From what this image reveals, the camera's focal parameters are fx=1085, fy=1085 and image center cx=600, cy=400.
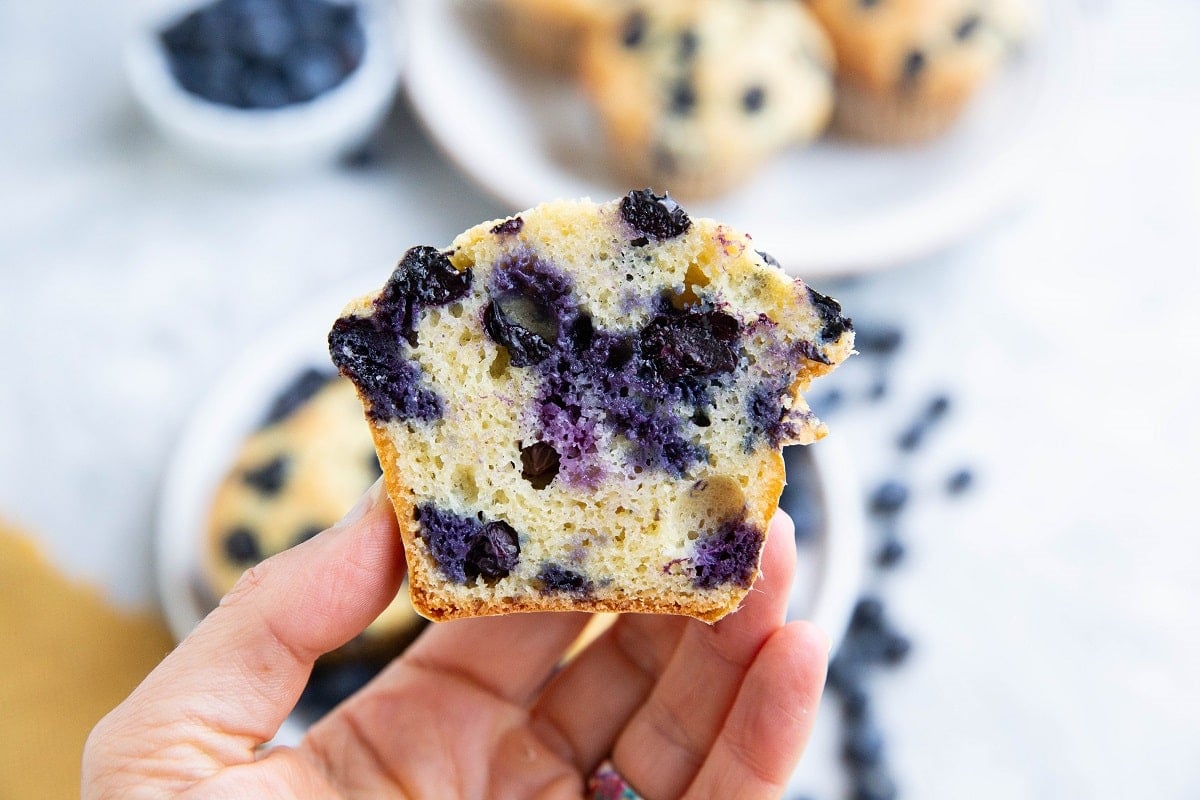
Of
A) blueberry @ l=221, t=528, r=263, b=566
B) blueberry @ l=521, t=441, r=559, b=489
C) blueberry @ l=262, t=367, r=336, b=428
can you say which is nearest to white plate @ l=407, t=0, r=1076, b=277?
blueberry @ l=262, t=367, r=336, b=428

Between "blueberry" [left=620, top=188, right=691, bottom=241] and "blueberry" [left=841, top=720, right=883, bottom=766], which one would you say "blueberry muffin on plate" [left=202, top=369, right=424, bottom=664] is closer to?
"blueberry" [left=841, top=720, right=883, bottom=766]

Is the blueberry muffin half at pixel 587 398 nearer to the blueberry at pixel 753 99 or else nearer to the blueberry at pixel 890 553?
the blueberry at pixel 890 553

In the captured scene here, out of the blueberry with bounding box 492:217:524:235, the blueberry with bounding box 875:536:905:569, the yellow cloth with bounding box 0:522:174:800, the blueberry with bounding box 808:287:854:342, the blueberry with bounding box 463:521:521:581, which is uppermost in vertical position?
the blueberry with bounding box 492:217:524:235

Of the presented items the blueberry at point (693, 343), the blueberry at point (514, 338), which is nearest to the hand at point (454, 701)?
the blueberry at point (514, 338)

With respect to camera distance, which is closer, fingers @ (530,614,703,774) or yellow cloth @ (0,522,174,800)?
Answer: fingers @ (530,614,703,774)

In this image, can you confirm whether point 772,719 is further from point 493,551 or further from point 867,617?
point 867,617

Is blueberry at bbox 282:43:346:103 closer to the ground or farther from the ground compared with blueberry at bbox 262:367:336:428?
farther from the ground

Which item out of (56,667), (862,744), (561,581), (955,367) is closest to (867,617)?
(862,744)
